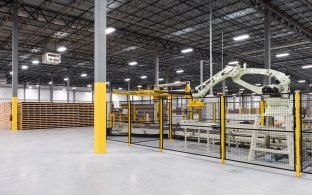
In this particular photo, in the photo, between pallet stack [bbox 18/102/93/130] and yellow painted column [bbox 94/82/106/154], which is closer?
yellow painted column [bbox 94/82/106/154]

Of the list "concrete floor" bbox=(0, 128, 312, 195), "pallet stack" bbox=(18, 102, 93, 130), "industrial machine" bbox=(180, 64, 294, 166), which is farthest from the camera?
"pallet stack" bbox=(18, 102, 93, 130)

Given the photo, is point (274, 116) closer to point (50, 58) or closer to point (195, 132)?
point (195, 132)

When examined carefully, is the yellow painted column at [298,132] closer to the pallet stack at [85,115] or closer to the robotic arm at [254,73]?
the robotic arm at [254,73]

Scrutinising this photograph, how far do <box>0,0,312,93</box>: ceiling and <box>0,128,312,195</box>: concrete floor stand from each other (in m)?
11.7

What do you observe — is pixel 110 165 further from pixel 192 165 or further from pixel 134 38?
pixel 134 38

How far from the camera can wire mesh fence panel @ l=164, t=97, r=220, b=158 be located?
9325 mm

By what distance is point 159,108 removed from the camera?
9.77 meters

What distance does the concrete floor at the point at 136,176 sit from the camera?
16.0 ft

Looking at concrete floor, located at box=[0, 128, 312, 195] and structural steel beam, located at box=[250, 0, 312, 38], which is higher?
structural steel beam, located at box=[250, 0, 312, 38]

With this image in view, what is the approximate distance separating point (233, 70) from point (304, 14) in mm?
12988

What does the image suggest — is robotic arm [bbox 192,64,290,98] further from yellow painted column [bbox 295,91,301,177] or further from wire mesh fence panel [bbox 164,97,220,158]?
yellow painted column [bbox 295,91,301,177]

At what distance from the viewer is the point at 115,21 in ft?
65.1

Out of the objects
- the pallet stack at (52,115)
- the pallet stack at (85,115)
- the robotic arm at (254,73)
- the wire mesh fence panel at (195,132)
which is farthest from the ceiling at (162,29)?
the robotic arm at (254,73)

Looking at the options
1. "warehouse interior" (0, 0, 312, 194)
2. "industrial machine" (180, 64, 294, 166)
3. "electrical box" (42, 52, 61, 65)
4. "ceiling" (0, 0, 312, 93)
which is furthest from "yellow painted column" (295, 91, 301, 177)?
"electrical box" (42, 52, 61, 65)
